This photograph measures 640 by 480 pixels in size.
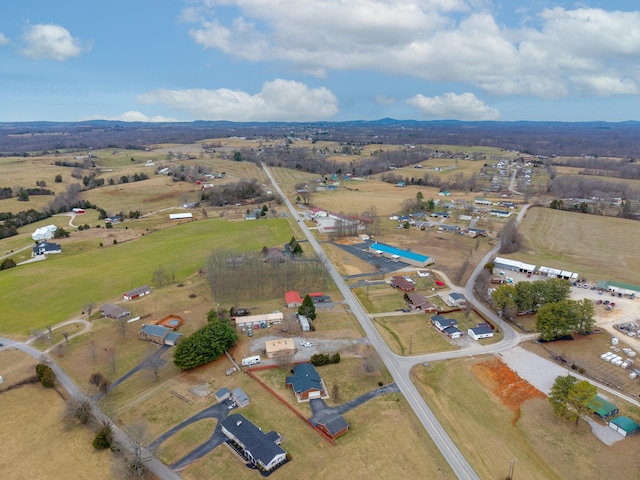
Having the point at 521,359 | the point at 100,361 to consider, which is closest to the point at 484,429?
the point at 521,359

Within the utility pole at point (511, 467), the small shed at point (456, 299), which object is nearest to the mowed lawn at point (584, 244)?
the small shed at point (456, 299)

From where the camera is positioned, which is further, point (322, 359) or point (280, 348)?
point (280, 348)

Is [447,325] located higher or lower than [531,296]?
lower

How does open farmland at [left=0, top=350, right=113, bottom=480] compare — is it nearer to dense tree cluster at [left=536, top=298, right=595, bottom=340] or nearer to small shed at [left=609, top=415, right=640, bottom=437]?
small shed at [left=609, top=415, right=640, bottom=437]

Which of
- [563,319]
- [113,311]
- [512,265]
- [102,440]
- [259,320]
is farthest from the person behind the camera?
[512,265]

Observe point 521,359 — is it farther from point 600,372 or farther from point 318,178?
point 318,178

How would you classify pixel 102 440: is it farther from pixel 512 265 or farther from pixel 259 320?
pixel 512 265

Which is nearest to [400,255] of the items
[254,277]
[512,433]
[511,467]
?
[254,277]

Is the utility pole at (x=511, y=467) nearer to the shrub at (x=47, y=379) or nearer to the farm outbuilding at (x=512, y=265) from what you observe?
the shrub at (x=47, y=379)
